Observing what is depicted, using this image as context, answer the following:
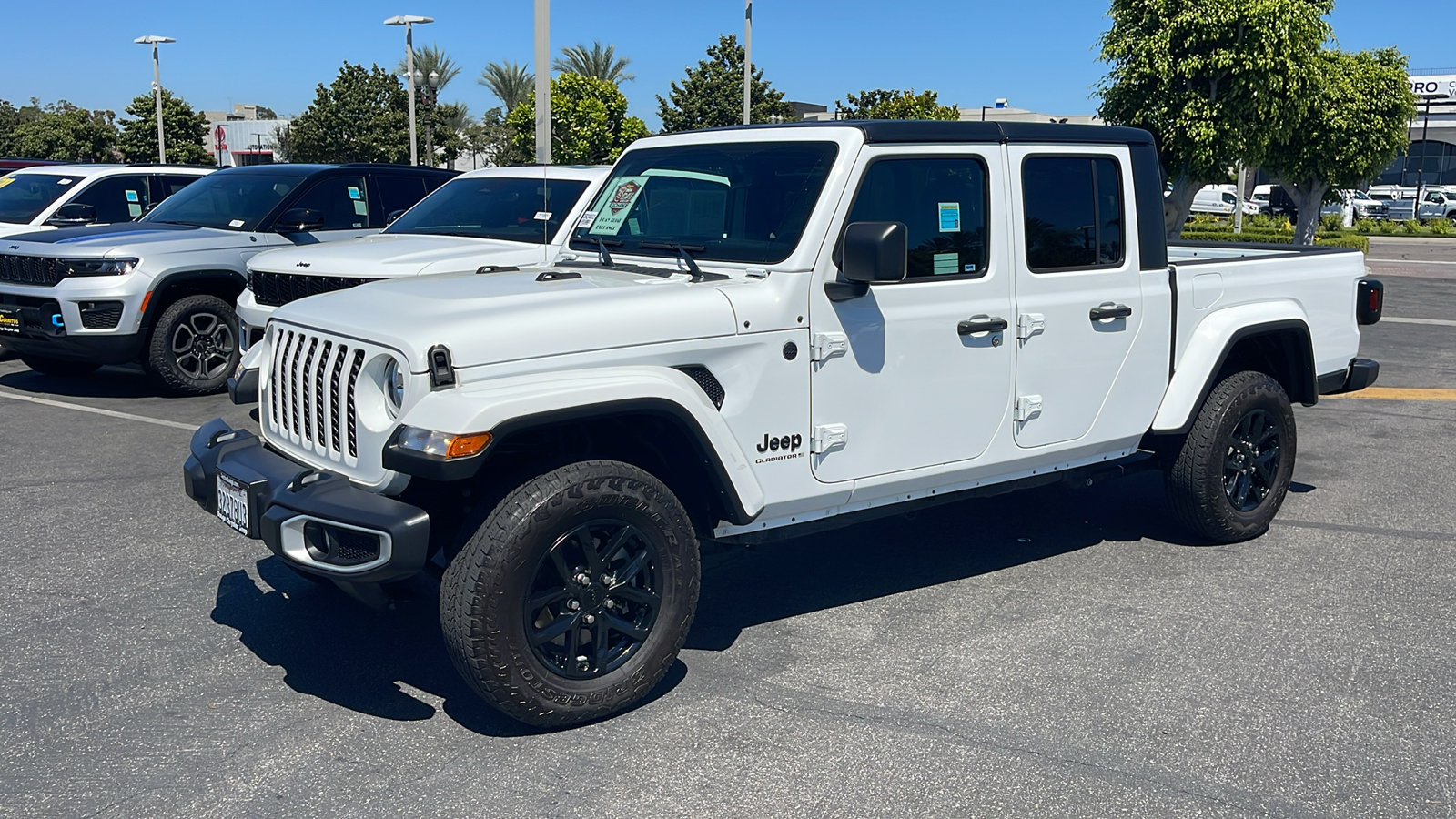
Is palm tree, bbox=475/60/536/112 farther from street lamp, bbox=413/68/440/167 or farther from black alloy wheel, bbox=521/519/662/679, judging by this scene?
black alloy wheel, bbox=521/519/662/679

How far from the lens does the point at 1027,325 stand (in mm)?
4871

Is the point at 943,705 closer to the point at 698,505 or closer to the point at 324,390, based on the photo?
the point at 698,505

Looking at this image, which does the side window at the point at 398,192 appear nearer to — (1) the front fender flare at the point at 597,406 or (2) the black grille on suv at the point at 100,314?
(2) the black grille on suv at the point at 100,314

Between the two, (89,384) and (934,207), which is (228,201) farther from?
(934,207)

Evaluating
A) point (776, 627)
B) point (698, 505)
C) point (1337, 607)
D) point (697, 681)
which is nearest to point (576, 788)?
point (697, 681)

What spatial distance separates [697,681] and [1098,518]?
10.0 feet

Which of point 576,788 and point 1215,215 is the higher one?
point 1215,215

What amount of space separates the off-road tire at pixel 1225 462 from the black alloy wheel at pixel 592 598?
292 cm

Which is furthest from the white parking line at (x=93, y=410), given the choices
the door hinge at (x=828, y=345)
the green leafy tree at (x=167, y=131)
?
the green leafy tree at (x=167, y=131)

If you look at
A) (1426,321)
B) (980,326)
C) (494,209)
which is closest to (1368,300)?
(980,326)

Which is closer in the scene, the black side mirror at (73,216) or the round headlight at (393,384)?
the round headlight at (393,384)

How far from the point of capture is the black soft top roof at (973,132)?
452 cm

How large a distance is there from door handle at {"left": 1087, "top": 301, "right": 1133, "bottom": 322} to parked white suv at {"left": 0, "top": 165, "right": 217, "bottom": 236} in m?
9.35

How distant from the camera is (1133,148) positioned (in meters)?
5.42
